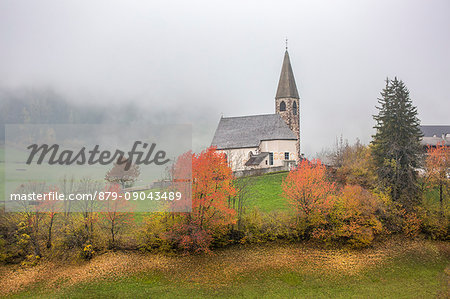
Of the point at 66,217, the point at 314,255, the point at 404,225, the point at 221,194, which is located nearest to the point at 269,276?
the point at 314,255

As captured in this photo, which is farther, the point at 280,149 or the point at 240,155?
the point at 240,155

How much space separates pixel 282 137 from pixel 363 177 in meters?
16.2

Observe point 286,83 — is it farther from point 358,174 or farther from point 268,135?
point 358,174

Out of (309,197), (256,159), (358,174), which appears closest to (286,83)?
(256,159)

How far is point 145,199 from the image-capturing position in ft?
116

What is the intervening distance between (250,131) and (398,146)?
24.6 meters

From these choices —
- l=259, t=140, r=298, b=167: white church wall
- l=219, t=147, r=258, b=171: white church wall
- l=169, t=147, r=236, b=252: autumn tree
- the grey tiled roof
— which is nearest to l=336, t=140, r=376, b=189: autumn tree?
l=259, t=140, r=298, b=167: white church wall

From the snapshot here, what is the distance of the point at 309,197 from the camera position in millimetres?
29734

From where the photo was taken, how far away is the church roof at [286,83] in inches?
2264

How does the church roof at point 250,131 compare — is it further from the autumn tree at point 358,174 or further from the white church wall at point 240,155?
the autumn tree at point 358,174

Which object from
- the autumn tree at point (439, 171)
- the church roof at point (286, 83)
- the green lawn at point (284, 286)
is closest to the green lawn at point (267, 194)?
the green lawn at point (284, 286)

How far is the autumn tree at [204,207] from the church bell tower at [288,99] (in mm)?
30896

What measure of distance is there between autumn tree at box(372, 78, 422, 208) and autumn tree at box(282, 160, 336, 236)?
677 centimetres

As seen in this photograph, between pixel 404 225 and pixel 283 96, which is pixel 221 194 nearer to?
pixel 404 225
